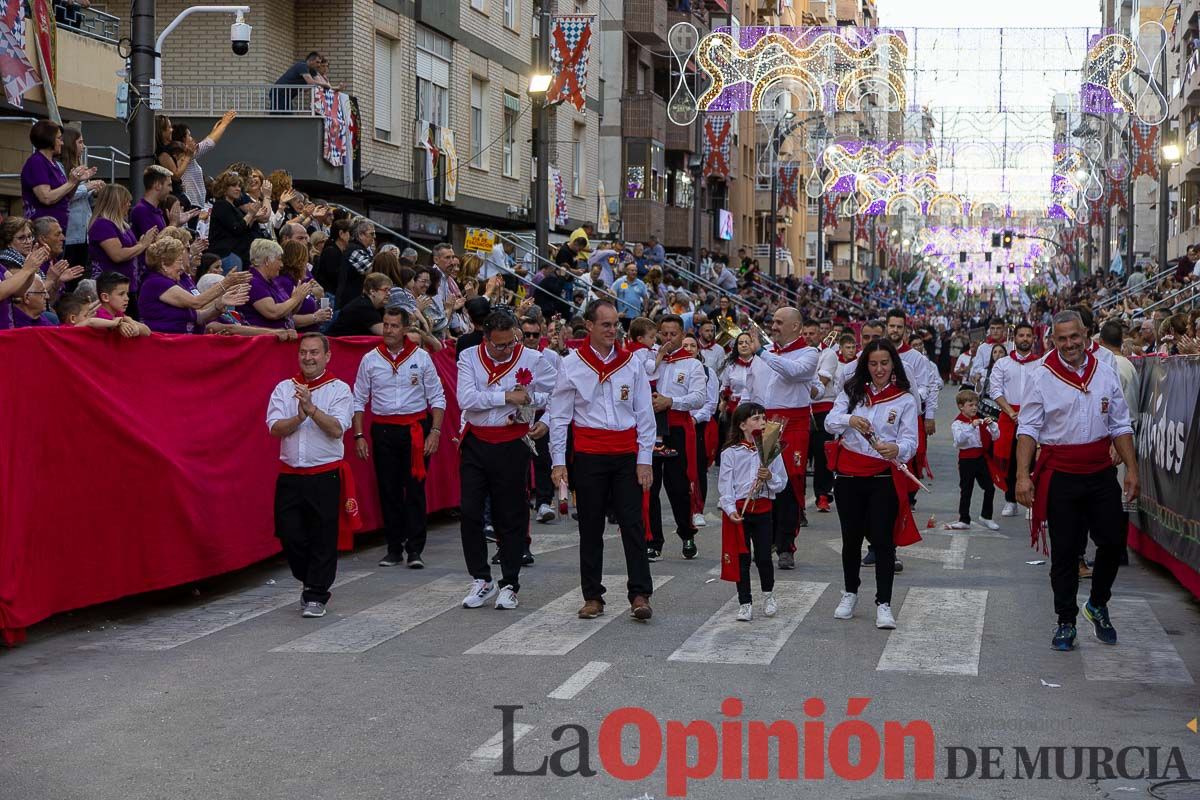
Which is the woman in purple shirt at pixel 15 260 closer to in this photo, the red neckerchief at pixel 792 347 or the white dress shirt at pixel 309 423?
the white dress shirt at pixel 309 423

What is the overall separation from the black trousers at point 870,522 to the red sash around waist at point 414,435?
373 centimetres

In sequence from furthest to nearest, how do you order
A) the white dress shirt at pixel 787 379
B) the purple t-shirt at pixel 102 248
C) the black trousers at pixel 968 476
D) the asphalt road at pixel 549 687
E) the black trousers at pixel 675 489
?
the black trousers at pixel 968 476, the black trousers at pixel 675 489, the white dress shirt at pixel 787 379, the purple t-shirt at pixel 102 248, the asphalt road at pixel 549 687

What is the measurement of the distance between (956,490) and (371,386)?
398 inches

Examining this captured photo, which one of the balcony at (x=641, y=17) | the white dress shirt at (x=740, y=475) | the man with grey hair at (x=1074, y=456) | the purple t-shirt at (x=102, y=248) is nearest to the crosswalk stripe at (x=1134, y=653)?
the man with grey hair at (x=1074, y=456)

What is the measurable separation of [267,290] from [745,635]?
5293 millimetres

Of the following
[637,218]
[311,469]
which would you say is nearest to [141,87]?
[311,469]

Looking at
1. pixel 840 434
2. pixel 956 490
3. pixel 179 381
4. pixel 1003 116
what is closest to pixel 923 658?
pixel 840 434

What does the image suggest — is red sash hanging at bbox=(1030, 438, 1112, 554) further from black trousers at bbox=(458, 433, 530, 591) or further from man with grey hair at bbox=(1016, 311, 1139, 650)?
black trousers at bbox=(458, 433, 530, 591)

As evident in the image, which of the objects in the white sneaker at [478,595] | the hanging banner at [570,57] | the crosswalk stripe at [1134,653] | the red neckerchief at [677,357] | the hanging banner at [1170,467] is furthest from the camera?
the hanging banner at [570,57]

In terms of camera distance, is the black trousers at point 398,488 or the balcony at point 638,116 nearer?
the black trousers at point 398,488

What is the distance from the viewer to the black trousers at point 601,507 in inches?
423

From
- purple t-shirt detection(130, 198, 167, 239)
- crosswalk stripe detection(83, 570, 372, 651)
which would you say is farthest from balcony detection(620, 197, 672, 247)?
crosswalk stripe detection(83, 570, 372, 651)

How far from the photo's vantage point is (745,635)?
32.8 feet

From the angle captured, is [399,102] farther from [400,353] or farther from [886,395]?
[886,395]
